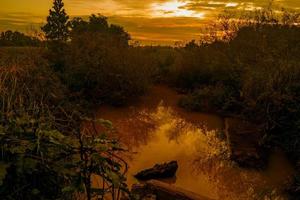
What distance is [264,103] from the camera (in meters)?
11.6

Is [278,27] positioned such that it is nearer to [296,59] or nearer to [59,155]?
[296,59]

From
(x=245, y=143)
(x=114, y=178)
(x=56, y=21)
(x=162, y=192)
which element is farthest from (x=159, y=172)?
(x=56, y=21)

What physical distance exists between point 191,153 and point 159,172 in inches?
75.7

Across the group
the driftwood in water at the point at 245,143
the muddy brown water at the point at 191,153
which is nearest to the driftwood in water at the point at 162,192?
the muddy brown water at the point at 191,153

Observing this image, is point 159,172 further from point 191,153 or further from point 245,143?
point 245,143

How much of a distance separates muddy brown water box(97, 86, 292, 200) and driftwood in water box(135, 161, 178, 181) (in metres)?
0.14

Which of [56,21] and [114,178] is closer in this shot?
[114,178]

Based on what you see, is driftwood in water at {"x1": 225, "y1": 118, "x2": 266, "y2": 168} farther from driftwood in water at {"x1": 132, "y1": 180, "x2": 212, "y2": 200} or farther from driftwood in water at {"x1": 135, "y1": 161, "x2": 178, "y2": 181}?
driftwood in water at {"x1": 132, "y1": 180, "x2": 212, "y2": 200}

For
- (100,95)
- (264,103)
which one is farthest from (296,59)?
(100,95)

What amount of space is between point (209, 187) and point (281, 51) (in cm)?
656

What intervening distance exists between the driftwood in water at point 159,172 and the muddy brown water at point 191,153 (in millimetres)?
144

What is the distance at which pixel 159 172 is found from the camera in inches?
356

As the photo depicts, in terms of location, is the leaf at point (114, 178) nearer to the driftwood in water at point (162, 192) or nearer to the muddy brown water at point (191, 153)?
the muddy brown water at point (191, 153)

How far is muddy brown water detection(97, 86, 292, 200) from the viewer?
8961 millimetres
